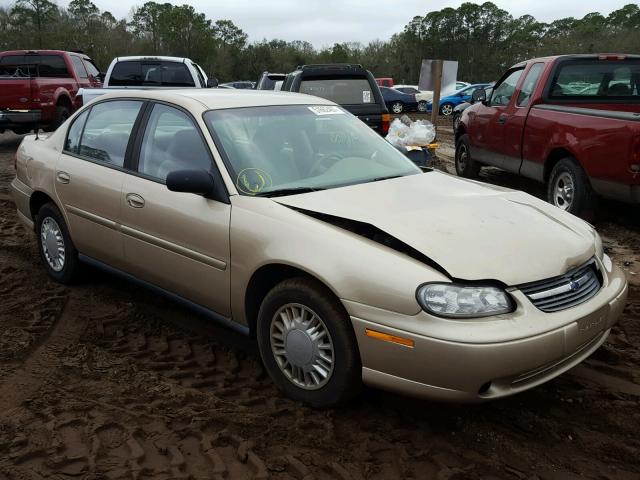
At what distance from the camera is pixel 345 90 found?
9289 mm

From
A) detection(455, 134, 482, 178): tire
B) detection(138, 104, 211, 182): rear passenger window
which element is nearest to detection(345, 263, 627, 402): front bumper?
detection(138, 104, 211, 182): rear passenger window

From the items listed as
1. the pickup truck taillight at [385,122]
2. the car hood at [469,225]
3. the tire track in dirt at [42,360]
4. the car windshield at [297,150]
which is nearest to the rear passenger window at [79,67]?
the pickup truck taillight at [385,122]

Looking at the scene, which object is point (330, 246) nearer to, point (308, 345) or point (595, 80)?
point (308, 345)

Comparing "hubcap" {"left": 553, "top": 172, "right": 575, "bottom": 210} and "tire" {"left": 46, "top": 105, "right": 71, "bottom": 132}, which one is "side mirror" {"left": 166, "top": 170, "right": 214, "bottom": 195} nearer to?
"hubcap" {"left": 553, "top": 172, "right": 575, "bottom": 210}

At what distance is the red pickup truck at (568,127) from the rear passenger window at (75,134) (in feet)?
16.2

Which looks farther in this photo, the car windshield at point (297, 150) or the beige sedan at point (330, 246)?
the car windshield at point (297, 150)

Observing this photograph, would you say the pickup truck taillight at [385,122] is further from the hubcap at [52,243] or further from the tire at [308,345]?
the tire at [308,345]

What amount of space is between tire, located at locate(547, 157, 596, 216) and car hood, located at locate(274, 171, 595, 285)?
3.23 meters

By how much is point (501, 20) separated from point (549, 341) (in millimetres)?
96953

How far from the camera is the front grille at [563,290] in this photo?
291 centimetres

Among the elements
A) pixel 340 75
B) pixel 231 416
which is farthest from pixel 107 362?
pixel 340 75

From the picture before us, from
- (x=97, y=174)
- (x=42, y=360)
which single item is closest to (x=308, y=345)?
(x=42, y=360)

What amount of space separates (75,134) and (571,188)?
5173mm

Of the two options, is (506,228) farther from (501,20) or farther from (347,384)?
(501,20)
